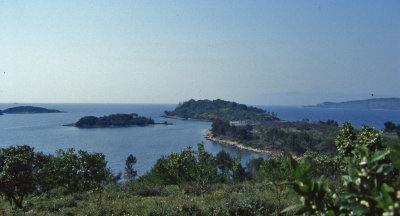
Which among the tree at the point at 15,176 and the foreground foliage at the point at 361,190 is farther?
the tree at the point at 15,176

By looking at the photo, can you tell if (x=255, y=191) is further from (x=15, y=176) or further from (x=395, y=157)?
(x=15, y=176)

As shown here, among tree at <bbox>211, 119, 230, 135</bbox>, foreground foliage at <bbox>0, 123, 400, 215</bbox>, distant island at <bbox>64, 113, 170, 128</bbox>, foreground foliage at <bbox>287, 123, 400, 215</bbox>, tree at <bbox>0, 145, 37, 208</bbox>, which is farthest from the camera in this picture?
distant island at <bbox>64, 113, 170, 128</bbox>

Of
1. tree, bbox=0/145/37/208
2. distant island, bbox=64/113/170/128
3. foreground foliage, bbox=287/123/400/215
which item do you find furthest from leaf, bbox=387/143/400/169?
distant island, bbox=64/113/170/128

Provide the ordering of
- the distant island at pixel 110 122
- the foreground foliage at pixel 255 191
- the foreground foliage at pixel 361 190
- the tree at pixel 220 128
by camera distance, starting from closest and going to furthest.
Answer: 1. the foreground foliage at pixel 361 190
2. the foreground foliage at pixel 255 191
3. the tree at pixel 220 128
4. the distant island at pixel 110 122

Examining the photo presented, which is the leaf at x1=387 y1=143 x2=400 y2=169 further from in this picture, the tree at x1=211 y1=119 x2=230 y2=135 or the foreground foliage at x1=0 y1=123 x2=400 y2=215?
the tree at x1=211 y1=119 x2=230 y2=135

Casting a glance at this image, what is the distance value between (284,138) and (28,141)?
9546 centimetres

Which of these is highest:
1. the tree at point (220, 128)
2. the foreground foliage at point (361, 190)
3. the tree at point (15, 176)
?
the foreground foliage at point (361, 190)

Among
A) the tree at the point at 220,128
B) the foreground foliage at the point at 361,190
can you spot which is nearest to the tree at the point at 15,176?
the foreground foliage at the point at 361,190

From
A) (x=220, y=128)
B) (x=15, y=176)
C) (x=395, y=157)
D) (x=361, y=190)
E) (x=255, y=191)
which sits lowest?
(x=220, y=128)

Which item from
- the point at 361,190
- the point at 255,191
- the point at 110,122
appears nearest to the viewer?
the point at 361,190

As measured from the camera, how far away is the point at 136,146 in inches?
3305

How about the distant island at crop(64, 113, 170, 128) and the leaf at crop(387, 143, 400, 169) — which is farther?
the distant island at crop(64, 113, 170, 128)

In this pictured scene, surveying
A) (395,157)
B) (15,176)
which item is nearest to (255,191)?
(395,157)

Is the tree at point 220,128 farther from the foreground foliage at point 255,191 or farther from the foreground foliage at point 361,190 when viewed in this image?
the foreground foliage at point 361,190
